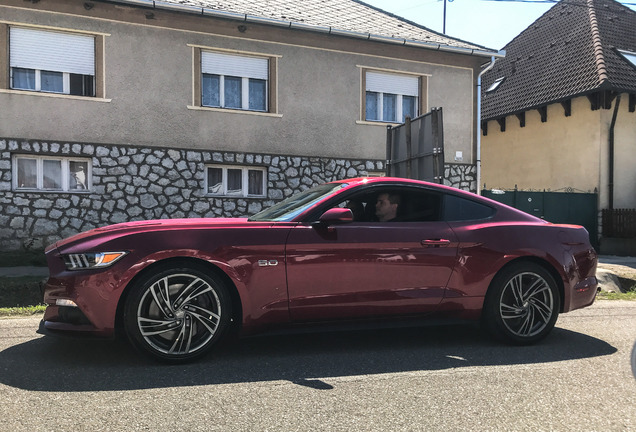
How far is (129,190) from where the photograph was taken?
40.2 ft

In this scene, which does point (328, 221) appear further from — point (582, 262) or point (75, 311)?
point (582, 262)

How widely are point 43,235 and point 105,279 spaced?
8.74 metres

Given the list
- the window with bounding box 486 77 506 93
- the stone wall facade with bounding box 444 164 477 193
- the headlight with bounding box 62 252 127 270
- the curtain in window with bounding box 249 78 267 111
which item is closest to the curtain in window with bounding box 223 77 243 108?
the curtain in window with bounding box 249 78 267 111

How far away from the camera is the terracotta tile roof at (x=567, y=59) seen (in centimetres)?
1802

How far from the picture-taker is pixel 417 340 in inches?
199

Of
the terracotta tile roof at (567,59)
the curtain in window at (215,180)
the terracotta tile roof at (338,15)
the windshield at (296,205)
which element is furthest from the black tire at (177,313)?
the terracotta tile roof at (567,59)

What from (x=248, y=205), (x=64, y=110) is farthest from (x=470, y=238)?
(x=64, y=110)

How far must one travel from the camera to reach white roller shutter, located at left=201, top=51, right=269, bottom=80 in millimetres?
12961

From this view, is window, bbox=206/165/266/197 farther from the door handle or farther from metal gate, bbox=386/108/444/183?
the door handle

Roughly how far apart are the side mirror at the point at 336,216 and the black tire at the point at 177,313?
942 mm

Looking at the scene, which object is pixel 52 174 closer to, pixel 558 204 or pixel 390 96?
pixel 390 96

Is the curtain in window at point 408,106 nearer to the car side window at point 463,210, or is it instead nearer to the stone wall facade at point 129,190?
the stone wall facade at point 129,190

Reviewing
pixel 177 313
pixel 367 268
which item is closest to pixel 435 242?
pixel 367 268

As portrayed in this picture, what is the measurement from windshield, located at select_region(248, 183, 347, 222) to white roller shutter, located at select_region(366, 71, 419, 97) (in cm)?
992
